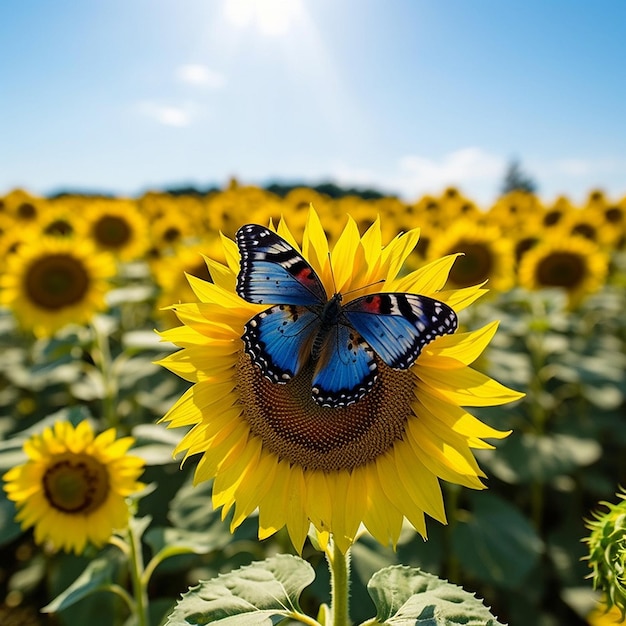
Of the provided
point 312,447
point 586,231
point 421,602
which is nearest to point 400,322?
point 312,447

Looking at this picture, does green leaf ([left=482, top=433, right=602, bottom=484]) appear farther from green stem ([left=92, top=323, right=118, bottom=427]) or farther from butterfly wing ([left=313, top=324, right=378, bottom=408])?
butterfly wing ([left=313, top=324, right=378, bottom=408])

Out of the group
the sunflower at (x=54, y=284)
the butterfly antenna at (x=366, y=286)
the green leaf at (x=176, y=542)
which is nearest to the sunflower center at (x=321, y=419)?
the butterfly antenna at (x=366, y=286)

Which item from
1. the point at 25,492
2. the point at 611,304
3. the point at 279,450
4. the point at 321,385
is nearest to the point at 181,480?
the point at 25,492

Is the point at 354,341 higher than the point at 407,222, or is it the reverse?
the point at 407,222

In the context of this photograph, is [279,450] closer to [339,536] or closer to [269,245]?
[339,536]

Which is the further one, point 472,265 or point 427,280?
point 472,265

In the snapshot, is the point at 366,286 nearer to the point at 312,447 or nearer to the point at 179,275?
the point at 312,447
